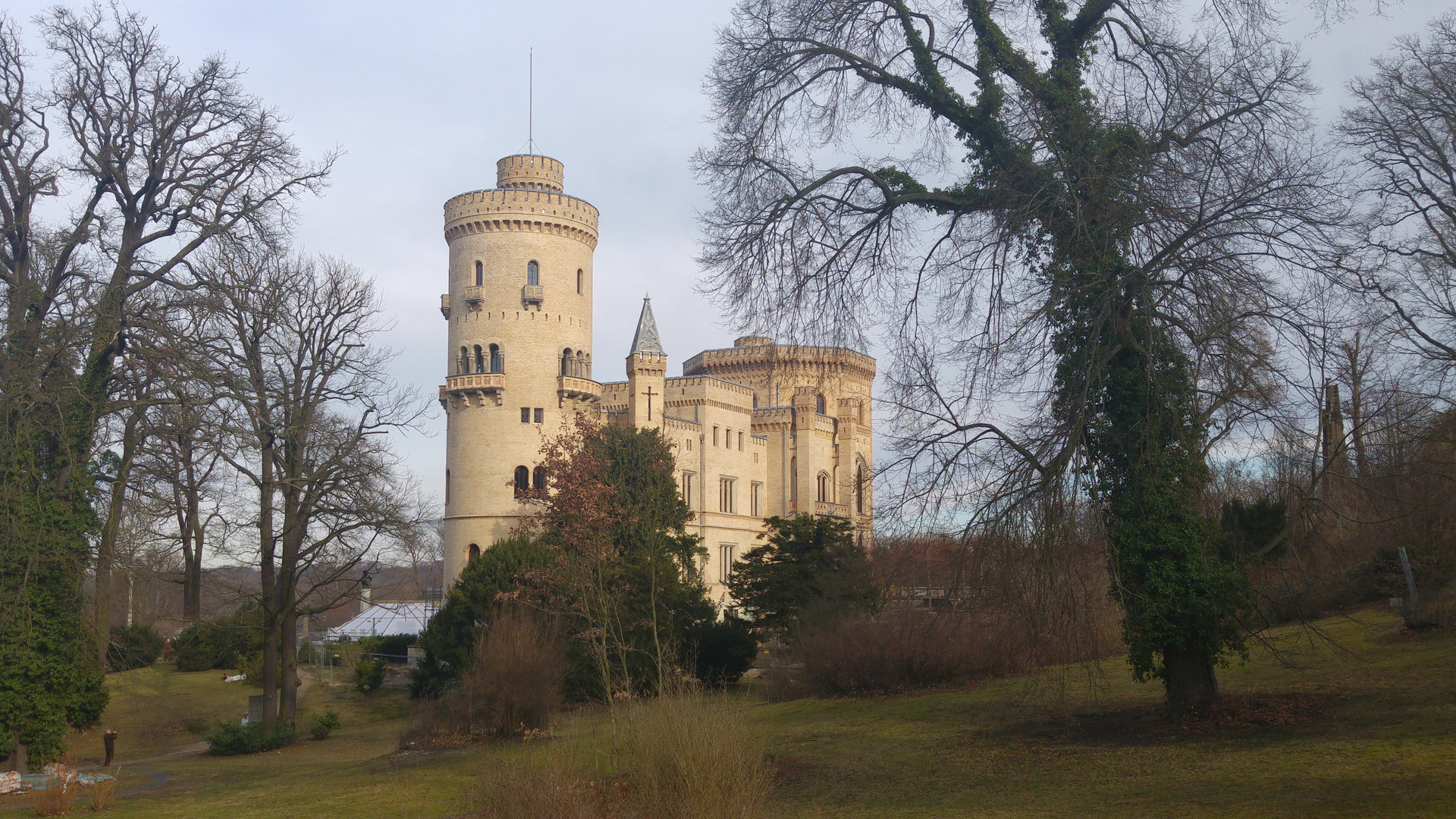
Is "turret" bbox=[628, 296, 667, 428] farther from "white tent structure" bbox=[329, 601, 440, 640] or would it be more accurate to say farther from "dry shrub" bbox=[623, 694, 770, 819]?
"dry shrub" bbox=[623, 694, 770, 819]

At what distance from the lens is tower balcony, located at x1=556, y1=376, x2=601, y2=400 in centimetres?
4538

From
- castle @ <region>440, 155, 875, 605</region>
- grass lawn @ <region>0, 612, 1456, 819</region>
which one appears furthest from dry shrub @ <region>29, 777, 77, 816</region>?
castle @ <region>440, 155, 875, 605</region>

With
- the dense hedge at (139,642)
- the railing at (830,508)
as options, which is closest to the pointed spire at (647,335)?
the railing at (830,508)

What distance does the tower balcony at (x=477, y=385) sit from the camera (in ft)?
144

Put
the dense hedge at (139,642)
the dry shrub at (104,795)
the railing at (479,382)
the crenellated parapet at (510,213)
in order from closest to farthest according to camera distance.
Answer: the dry shrub at (104,795) < the dense hedge at (139,642) < the railing at (479,382) < the crenellated parapet at (510,213)

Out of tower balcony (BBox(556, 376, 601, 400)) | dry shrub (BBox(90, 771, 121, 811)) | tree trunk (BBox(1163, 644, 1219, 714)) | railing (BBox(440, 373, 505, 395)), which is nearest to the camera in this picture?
tree trunk (BBox(1163, 644, 1219, 714))

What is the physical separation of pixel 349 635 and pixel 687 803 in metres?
42.6

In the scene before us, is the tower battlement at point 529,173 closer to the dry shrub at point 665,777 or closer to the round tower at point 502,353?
the round tower at point 502,353

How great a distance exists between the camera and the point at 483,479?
4434 cm

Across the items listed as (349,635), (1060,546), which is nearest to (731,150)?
(1060,546)

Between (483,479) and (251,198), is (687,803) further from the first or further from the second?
(483,479)

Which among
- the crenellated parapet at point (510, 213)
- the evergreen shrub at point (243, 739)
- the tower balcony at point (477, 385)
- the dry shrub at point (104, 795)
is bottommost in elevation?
the evergreen shrub at point (243, 739)

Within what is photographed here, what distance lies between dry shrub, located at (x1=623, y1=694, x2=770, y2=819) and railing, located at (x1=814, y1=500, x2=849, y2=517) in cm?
4466

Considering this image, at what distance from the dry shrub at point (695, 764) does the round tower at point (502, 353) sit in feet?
115
